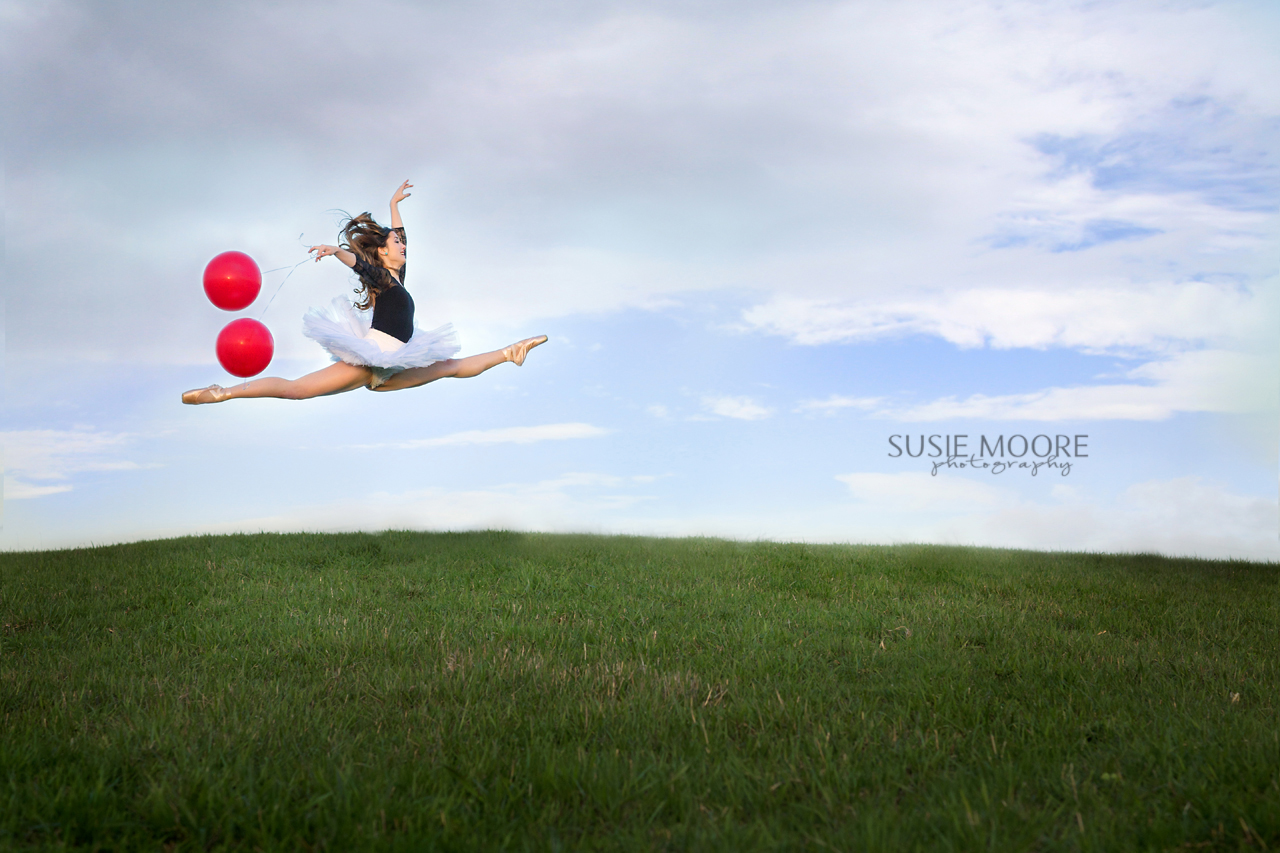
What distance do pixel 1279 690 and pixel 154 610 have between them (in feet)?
33.0

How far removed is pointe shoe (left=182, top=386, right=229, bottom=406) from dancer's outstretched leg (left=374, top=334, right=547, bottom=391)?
4.20ft

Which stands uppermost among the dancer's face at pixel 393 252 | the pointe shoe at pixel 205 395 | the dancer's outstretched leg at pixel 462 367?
the dancer's face at pixel 393 252

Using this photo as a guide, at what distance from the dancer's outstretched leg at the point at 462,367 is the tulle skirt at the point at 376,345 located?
4.4 inches

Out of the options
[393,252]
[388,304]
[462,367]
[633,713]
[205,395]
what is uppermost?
[393,252]

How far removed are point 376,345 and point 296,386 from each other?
849 mm

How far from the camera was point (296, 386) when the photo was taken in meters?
7.41

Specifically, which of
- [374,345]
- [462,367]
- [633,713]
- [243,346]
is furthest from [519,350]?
[633,713]

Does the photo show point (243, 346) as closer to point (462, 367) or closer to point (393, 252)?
point (393, 252)

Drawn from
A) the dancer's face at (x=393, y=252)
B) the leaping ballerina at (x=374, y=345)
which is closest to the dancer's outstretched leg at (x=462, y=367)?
the leaping ballerina at (x=374, y=345)

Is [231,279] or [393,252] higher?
[393,252]

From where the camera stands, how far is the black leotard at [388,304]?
7500 mm

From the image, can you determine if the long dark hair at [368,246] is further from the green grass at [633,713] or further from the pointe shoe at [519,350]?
the green grass at [633,713]

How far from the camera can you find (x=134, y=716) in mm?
5180

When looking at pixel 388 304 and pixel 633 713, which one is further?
pixel 388 304
